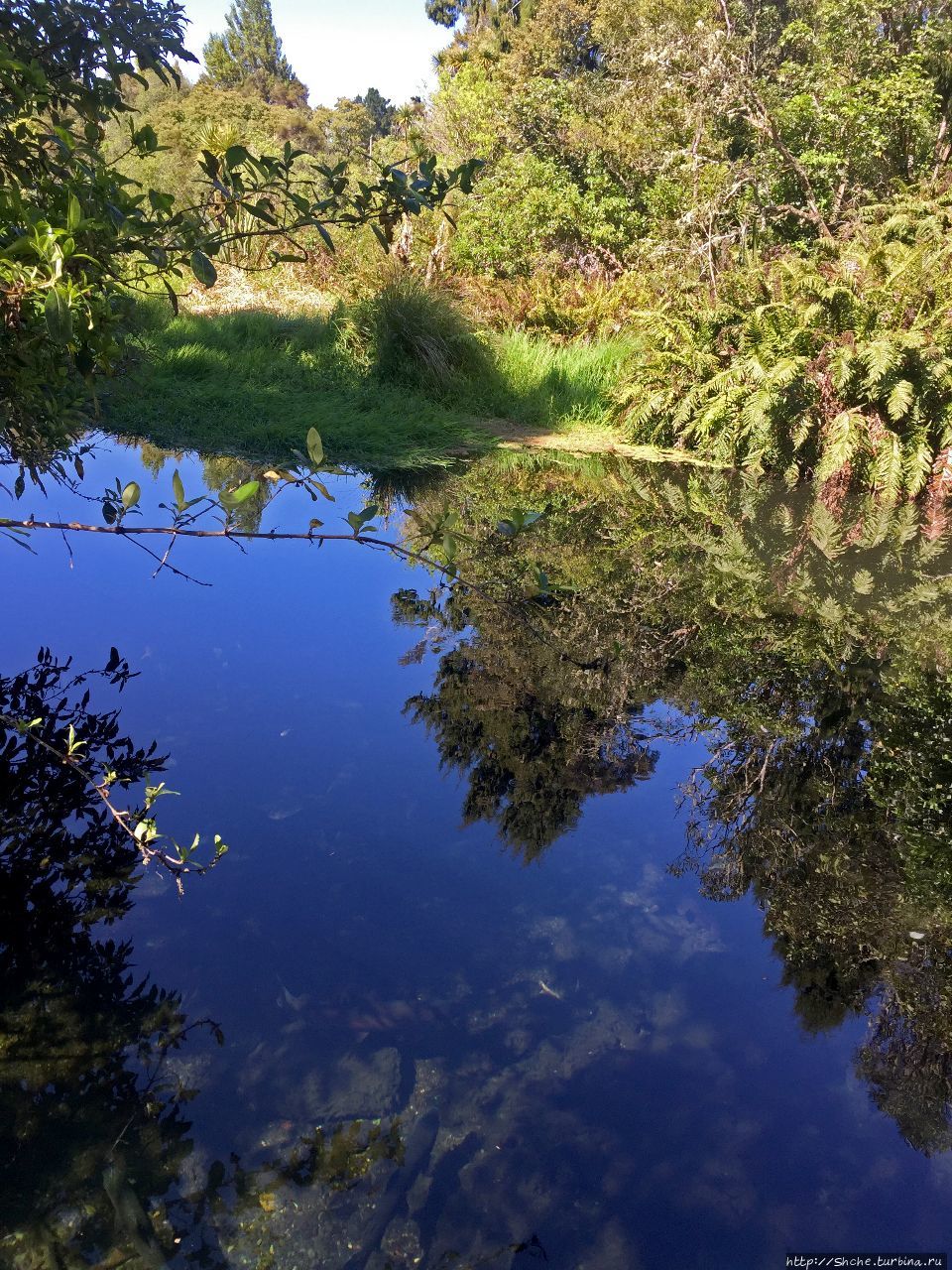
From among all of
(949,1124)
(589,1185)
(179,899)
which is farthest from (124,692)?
(949,1124)

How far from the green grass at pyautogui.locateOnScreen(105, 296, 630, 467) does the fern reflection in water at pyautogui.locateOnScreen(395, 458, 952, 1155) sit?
7.61 ft

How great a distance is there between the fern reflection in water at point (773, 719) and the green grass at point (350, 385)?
7.61 feet

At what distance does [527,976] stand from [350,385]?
23.1 ft

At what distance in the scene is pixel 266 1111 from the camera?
1.83 meters

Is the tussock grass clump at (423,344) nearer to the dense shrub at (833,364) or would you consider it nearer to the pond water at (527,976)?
the dense shrub at (833,364)

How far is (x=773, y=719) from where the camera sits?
333 centimetres

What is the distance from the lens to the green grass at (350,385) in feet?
22.8

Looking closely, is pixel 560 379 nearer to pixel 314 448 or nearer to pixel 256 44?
pixel 314 448

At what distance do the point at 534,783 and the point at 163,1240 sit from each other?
5.48 feet

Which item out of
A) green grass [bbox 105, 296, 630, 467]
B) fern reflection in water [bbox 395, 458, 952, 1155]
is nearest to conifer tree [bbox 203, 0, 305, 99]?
green grass [bbox 105, 296, 630, 467]

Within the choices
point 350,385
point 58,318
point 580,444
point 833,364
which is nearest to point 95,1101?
point 58,318

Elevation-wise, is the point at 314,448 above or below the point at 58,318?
below

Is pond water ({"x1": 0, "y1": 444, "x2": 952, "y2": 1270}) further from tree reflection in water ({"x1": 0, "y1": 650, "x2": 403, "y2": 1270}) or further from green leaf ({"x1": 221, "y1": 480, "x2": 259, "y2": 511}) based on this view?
green leaf ({"x1": 221, "y1": 480, "x2": 259, "y2": 511})

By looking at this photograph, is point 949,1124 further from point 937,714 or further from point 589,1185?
point 937,714
